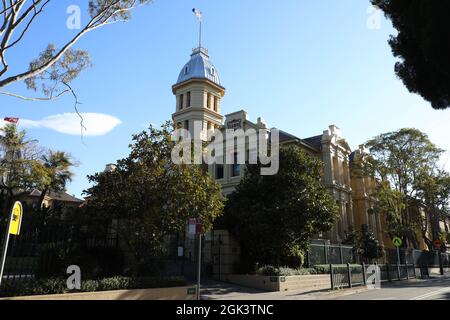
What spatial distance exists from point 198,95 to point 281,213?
930 inches

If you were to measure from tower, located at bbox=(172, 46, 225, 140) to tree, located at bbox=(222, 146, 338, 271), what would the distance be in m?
17.6

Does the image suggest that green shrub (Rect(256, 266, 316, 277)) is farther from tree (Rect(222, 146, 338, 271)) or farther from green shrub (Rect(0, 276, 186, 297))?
green shrub (Rect(0, 276, 186, 297))

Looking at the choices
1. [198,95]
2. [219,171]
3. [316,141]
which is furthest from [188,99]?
[316,141]

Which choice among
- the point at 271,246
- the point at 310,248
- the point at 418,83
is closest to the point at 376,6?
the point at 418,83

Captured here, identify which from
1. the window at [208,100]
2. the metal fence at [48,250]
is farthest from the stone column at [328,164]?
the metal fence at [48,250]

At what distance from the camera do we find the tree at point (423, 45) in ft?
28.3

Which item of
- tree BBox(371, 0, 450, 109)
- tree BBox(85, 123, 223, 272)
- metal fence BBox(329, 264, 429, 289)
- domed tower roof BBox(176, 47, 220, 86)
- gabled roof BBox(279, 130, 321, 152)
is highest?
domed tower roof BBox(176, 47, 220, 86)

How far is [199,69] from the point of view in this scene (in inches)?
1631

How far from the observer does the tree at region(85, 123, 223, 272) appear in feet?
44.4

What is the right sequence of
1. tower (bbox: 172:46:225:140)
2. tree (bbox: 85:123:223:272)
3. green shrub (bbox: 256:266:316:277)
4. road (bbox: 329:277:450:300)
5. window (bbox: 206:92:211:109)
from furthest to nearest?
window (bbox: 206:92:211:109), tower (bbox: 172:46:225:140), green shrub (bbox: 256:266:316:277), road (bbox: 329:277:450:300), tree (bbox: 85:123:223:272)

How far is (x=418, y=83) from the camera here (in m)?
11.1

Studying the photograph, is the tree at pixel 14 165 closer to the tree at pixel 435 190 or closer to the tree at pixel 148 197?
the tree at pixel 148 197

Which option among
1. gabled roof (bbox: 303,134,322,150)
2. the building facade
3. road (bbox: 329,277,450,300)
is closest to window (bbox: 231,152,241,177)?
the building facade

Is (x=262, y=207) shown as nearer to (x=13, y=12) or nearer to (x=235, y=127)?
(x=13, y=12)
